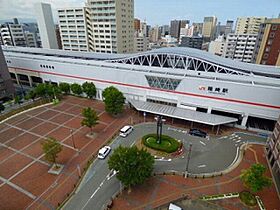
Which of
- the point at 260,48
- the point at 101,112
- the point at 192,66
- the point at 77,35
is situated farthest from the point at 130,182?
the point at 77,35

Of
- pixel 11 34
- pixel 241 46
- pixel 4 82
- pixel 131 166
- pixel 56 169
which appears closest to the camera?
pixel 131 166

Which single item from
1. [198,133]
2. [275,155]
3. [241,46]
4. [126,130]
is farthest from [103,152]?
[241,46]

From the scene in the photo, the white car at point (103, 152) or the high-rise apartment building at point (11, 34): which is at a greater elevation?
the high-rise apartment building at point (11, 34)

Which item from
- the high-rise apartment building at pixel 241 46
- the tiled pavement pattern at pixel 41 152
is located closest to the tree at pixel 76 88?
the tiled pavement pattern at pixel 41 152

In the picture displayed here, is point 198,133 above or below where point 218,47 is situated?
below

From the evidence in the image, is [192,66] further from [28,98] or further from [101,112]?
[28,98]

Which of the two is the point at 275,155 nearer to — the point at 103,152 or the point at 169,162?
the point at 169,162

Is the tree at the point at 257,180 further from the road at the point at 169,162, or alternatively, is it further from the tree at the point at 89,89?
the tree at the point at 89,89
